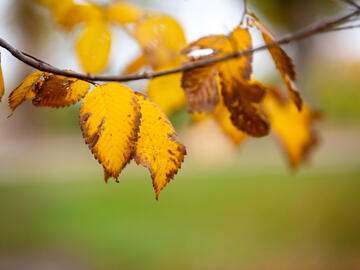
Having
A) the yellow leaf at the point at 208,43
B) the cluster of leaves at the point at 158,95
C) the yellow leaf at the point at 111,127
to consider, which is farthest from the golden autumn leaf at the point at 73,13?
the yellow leaf at the point at 111,127

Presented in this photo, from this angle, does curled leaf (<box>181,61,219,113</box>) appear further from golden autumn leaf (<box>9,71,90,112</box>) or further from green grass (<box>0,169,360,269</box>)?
green grass (<box>0,169,360,269</box>)

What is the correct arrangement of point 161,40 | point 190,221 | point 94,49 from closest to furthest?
point 94,49, point 161,40, point 190,221

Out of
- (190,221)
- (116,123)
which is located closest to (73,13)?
(116,123)

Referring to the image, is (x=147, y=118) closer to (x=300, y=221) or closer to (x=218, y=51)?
(x=218, y=51)

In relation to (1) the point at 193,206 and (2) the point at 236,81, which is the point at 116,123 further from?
(1) the point at 193,206

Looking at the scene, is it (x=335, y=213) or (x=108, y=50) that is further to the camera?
(x=335, y=213)

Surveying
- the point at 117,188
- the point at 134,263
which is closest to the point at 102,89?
the point at 134,263

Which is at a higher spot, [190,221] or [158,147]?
[158,147]
